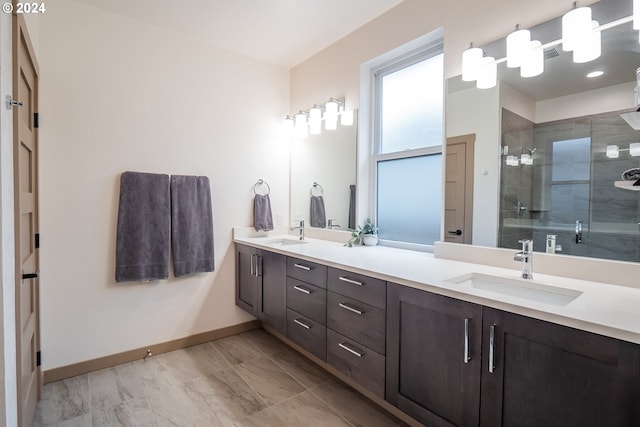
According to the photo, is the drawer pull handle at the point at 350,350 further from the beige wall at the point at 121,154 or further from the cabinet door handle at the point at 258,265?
the beige wall at the point at 121,154

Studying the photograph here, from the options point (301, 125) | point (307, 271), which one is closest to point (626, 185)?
point (307, 271)

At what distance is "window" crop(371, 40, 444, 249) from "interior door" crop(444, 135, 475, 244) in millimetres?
145

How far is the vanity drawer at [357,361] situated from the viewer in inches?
62.7

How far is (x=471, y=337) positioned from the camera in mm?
1220

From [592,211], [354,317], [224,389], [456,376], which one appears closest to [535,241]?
[592,211]

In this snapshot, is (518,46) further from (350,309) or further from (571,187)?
(350,309)

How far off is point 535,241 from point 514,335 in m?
0.70

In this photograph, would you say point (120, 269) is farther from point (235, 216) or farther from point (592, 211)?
point (592, 211)

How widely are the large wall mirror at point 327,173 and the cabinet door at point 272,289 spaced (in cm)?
69

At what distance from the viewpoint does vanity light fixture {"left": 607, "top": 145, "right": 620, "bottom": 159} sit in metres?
1.33

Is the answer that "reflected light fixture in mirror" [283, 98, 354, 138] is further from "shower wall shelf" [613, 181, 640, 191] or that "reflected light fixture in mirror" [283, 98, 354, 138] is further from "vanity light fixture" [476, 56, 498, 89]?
"shower wall shelf" [613, 181, 640, 191]

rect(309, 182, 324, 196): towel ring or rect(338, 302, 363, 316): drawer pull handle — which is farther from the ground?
rect(309, 182, 324, 196): towel ring

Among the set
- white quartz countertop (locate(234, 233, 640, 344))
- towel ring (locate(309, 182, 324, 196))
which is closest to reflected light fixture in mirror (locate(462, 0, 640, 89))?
white quartz countertop (locate(234, 233, 640, 344))

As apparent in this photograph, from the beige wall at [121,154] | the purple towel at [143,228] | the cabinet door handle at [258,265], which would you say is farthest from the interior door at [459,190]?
the purple towel at [143,228]
